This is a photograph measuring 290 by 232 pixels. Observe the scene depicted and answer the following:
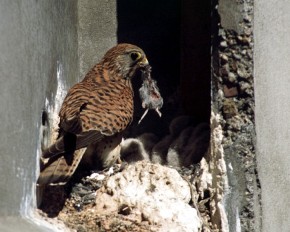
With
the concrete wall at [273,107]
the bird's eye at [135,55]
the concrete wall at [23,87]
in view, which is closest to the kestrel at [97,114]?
the bird's eye at [135,55]

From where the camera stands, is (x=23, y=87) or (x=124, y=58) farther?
(x=124, y=58)

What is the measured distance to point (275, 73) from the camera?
229 inches

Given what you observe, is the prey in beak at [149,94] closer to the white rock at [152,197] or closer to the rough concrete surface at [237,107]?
the white rock at [152,197]

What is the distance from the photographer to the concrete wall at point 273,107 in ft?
18.7

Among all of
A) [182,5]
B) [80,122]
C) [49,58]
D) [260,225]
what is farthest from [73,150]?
[182,5]

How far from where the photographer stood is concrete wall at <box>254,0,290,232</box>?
5711 mm

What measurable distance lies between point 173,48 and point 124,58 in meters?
0.35

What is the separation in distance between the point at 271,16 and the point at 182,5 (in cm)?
97

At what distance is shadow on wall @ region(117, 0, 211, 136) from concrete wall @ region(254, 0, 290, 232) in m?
0.65

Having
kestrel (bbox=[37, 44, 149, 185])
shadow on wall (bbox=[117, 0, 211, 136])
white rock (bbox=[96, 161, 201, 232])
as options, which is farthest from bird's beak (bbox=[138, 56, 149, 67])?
white rock (bbox=[96, 161, 201, 232])

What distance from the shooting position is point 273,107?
5820 mm

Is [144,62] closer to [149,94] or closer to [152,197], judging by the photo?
[149,94]

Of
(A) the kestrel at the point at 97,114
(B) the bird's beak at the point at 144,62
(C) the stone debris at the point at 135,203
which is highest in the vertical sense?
(B) the bird's beak at the point at 144,62

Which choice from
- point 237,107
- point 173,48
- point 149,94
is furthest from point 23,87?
point 173,48
